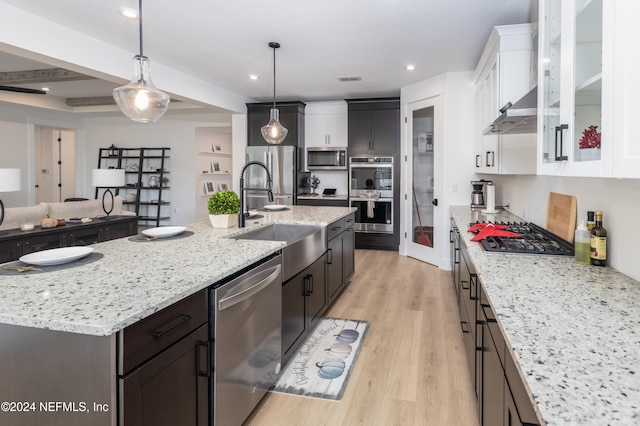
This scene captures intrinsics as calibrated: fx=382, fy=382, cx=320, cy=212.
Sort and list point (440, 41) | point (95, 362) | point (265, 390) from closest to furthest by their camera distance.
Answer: point (95, 362) < point (265, 390) < point (440, 41)

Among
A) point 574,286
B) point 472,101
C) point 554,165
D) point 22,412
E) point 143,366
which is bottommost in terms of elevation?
point 22,412

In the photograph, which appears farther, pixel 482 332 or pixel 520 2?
pixel 520 2

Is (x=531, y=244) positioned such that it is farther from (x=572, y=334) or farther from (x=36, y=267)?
(x=36, y=267)

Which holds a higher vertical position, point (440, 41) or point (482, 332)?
point (440, 41)

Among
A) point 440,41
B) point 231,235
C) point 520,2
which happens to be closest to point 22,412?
point 231,235

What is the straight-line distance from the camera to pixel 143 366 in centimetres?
120

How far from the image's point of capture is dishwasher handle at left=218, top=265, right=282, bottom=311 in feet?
5.39

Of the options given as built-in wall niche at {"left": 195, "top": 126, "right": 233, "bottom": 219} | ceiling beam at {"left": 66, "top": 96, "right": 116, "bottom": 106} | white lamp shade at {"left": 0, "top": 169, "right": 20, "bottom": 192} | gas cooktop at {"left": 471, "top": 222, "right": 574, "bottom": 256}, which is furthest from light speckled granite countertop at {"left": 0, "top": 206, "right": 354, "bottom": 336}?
built-in wall niche at {"left": 195, "top": 126, "right": 233, "bottom": 219}

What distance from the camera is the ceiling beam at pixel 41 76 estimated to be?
5.55 m

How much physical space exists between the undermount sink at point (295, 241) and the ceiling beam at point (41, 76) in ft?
14.1

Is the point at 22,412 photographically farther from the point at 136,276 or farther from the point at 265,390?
the point at 265,390

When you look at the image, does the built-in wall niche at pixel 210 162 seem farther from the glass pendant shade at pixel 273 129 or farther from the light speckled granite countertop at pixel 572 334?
the light speckled granite countertop at pixel 572 334

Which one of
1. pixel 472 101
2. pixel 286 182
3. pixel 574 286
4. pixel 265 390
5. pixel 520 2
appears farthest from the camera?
pixel 286 182

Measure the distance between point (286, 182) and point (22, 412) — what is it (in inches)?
223
